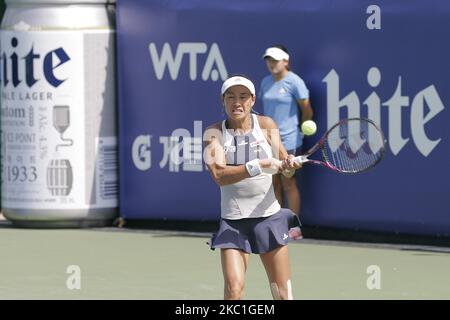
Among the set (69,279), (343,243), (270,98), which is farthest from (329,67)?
(69,279)

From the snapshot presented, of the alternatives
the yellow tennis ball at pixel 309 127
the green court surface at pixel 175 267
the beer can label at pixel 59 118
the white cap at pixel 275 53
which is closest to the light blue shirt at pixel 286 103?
the white cap at pixel 275 53

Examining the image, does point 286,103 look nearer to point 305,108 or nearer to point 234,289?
point 305,108

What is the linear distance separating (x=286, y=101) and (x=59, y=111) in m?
2.22

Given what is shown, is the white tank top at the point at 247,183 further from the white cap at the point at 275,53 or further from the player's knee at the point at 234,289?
the white cap at the point at 275,53

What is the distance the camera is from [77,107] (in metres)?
13.9

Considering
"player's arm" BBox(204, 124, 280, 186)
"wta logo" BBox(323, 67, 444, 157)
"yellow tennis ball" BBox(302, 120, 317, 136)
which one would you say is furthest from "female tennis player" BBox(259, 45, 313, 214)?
"player's arm" BBox(204, 124, 280, 186)

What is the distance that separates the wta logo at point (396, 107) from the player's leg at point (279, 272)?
3.64 meters

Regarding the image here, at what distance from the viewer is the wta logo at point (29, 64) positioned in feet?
45.2

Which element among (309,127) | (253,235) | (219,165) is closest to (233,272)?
(253,235)

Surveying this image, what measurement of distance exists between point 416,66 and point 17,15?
146 inches

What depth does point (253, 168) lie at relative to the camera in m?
8.51
